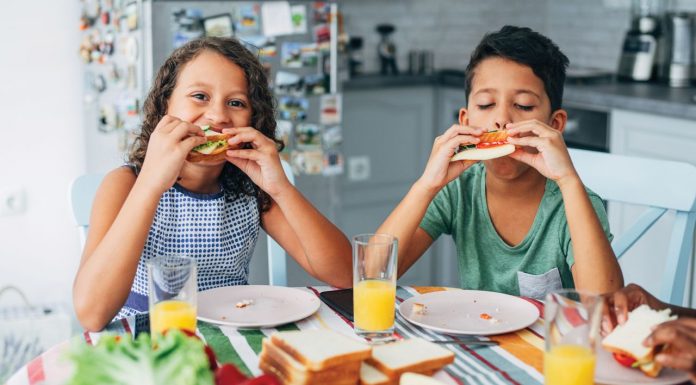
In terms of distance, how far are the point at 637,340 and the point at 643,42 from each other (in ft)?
7.89

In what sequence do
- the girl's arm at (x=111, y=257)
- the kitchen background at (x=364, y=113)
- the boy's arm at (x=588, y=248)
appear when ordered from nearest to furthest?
the girl's arm at (x=111, y=257) < the boy's arm at (x=588, y=248) < the kitchen background at (x=364, y=113)

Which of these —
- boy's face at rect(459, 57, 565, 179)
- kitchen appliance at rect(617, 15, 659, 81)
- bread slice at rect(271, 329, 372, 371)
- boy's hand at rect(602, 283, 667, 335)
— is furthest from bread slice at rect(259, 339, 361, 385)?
kitchen appliance at rect(617, 15, 659, 81)

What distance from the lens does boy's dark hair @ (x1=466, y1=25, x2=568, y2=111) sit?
1816 millimetres

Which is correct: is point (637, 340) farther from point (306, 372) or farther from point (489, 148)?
point (489, 148)

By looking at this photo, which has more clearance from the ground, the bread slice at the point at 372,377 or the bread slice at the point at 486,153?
the bread slice at the point at 486,153

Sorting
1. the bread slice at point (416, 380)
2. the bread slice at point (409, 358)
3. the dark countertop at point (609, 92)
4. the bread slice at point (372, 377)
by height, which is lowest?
the bread slice at point (372, 377)

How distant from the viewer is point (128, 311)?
1.75 meters

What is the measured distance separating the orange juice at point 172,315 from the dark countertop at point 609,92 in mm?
1965

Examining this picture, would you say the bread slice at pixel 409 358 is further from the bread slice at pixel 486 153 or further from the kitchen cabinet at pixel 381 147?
the kitchen cabinet at pixel 381 147

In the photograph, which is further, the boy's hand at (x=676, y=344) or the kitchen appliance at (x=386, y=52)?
the kitchen appliance at (x=386, y=52)

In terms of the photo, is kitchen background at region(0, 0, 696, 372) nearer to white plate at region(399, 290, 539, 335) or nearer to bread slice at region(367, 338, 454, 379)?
white plate at region(399, 290, 539, 335)

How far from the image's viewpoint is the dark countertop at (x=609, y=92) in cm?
284

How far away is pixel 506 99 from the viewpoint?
1.79 meters

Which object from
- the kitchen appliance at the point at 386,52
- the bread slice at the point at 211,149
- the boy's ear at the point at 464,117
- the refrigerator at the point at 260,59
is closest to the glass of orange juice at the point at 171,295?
the bread slice at the point at 211,149
